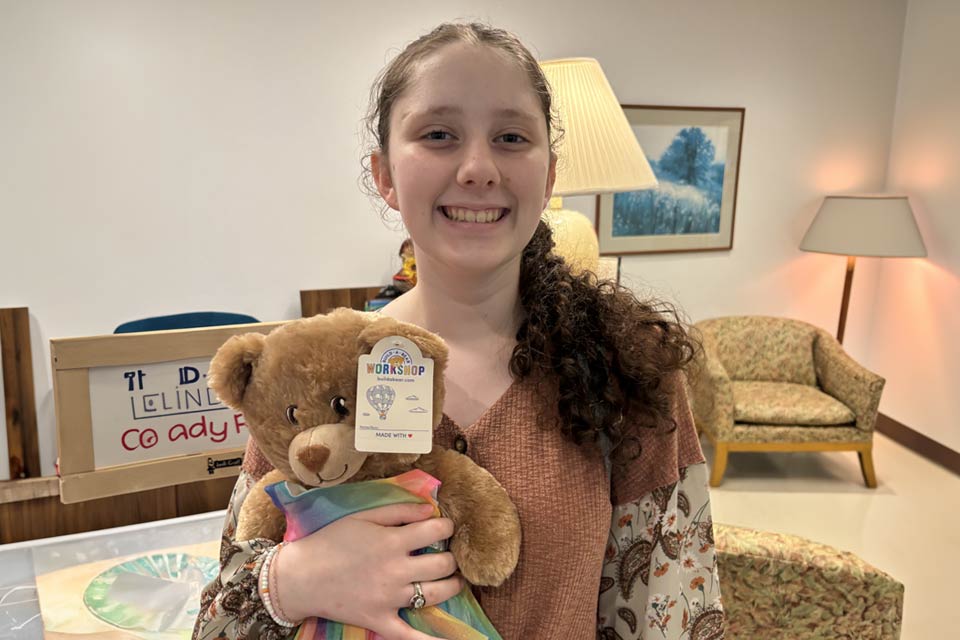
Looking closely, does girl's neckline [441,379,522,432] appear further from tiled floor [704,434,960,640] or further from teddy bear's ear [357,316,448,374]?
tiled floor [704,434,960,640]

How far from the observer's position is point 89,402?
111 centimetres

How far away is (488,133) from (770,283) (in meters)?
3.79

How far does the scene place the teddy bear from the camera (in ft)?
2.32

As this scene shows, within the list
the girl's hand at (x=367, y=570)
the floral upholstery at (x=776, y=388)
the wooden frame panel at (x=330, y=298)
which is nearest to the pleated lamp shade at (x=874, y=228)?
the floral upholstery at (x=776, y=388)

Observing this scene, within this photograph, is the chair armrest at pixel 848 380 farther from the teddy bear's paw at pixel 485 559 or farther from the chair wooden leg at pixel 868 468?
the teddy bear's paw at pixel 485 559

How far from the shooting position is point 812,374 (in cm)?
382

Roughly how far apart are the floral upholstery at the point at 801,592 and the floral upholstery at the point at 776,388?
69.8 inches

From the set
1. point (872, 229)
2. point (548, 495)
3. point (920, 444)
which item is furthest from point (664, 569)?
point (920, 444)

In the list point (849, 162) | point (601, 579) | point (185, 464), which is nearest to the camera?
point (601, 579)

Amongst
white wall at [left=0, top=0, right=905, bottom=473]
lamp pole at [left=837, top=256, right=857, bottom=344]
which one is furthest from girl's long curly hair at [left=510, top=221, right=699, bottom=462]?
lamp pole at [left=837, top=256, right=857, bottom=344]

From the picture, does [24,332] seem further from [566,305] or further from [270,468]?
[566,305]

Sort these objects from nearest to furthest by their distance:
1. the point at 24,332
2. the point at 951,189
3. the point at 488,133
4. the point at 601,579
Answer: the point at 488,133 < the point at 601,579 < the point at 24,332 < the point at 951,189

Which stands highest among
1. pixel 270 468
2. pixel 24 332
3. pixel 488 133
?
pixel 488 133

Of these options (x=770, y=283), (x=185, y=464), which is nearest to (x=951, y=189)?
(x=770, y=283)
